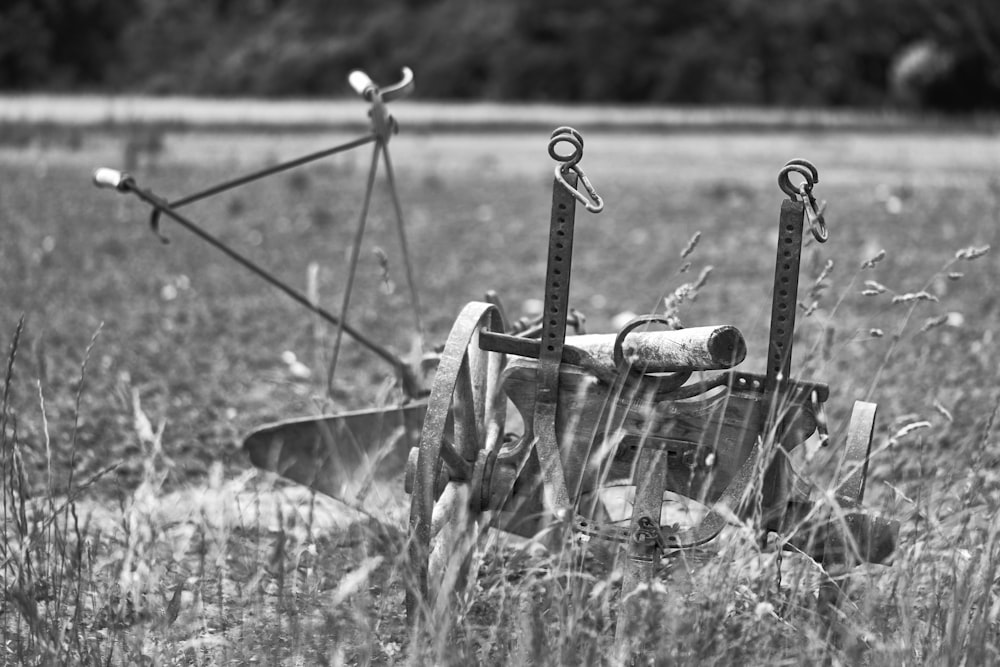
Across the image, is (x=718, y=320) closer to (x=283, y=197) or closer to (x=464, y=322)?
(x=464, y=322)

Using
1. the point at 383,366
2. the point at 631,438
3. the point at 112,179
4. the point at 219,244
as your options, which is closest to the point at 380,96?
the point at 219,244

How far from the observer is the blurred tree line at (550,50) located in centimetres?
2309

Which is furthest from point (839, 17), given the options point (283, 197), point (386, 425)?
point (386, 425)

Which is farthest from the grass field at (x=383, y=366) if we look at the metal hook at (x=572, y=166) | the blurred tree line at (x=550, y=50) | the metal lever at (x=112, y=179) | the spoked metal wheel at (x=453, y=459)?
the blurred tree line at (x=550, y=50)

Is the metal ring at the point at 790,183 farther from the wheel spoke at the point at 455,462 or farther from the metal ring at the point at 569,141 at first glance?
the wheel spoke at the point at 455,462

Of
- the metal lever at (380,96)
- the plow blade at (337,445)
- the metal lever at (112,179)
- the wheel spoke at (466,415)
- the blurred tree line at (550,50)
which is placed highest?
the blurred tree line at (550,50)

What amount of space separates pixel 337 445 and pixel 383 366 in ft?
7.32

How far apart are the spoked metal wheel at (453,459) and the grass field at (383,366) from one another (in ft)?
0.37

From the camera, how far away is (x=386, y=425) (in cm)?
347

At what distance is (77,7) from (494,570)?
28.5 metres

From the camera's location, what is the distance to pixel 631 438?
2.67 metres

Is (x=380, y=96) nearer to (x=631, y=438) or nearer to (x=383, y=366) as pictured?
(x=631, y=438)

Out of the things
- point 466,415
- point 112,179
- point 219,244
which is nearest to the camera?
point 466,415

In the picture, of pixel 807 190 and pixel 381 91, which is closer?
pixel 807 190
